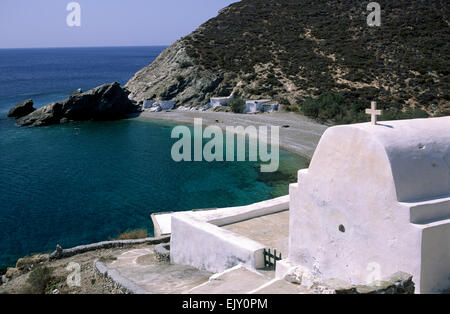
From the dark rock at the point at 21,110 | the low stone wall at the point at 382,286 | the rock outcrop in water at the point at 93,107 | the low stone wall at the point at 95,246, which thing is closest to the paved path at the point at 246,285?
the low stone wall at the point at 382,286

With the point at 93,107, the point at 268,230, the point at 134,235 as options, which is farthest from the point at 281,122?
the point at 268,230

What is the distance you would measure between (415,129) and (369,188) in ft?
4.53

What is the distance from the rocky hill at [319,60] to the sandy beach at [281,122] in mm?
2296

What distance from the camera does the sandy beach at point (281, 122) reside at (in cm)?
3372

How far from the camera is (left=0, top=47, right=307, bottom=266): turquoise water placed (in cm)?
2033

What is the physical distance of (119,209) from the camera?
22.6m

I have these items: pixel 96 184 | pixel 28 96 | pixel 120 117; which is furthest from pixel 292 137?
pixel 28 96

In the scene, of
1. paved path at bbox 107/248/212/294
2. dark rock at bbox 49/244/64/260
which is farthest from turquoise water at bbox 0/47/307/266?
paved path at bbox 107/248/212/294

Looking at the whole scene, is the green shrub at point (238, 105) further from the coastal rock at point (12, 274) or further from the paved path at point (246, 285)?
the paved path at point (246, 285)

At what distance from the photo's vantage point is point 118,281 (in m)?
10.1

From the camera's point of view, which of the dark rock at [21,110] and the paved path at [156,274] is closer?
the paved path at [156,274]

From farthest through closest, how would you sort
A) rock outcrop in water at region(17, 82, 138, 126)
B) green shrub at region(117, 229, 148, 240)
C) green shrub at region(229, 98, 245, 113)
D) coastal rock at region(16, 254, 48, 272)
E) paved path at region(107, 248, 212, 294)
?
rock outcrop in water at region(17, 82, 138, 126) → green shrub at region(229, 98, 245, 113) → green shrub at region(117, 229, 148, 240) → coastal rock at region(16, 254, 48, 272) → paved path at region(107, 248, 212, 294)

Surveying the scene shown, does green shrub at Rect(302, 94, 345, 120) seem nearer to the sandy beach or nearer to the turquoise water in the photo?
the sandy beach

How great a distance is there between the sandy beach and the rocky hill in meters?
2.30
